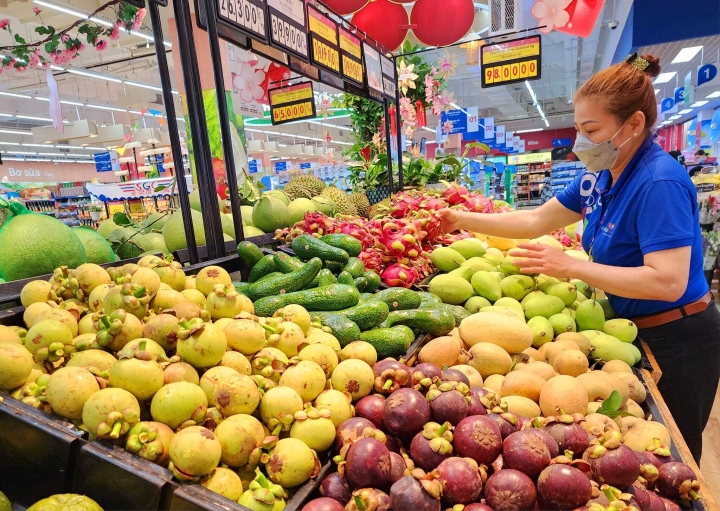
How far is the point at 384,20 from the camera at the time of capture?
498 centimetres

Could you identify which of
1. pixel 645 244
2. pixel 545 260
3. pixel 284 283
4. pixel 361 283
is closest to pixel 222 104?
pixel 284 283

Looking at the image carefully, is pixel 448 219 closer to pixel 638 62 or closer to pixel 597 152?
pixel 597 152

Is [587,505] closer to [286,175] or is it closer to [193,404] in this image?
[193,404]

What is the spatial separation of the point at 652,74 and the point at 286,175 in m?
21.7

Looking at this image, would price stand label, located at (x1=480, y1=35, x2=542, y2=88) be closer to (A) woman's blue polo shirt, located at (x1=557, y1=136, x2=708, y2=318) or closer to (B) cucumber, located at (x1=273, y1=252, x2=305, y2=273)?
(A) woman's blue polo shirt, located at (x1=557, y1=136, x2=708, y2=318)

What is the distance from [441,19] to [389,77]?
1.26 metres

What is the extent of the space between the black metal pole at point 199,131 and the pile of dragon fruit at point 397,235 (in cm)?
53

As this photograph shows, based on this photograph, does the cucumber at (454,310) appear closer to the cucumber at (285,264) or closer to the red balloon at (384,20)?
the cucumber at (285,264)

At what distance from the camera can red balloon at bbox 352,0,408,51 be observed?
4.95 meters

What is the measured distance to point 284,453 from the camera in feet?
3.11

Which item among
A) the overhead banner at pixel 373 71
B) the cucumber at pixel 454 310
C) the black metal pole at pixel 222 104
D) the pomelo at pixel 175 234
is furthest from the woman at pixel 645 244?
the overhead banner at pixel 373 71

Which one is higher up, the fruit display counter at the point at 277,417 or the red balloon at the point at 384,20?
the red balloon at the point at 384,20

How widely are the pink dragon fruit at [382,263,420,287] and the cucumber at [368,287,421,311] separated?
32 cm

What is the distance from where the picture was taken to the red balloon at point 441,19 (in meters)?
4.93
